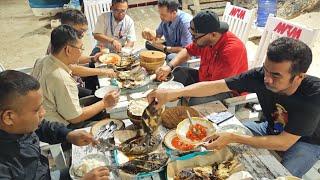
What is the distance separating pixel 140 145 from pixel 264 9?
19.6 feet

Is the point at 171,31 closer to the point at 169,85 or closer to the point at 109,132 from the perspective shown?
the point at 169,85

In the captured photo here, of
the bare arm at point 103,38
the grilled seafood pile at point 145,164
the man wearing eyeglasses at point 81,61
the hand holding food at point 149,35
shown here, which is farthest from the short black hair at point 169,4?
the grilled seafood pile at point 145,164

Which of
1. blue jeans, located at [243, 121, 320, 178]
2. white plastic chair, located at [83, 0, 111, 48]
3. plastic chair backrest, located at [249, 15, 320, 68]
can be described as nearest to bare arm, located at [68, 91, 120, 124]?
blue jeans, located at [243, 121, 320, 178]

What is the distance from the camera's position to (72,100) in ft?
Answer: 8.65

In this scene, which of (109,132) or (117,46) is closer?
(109,132)

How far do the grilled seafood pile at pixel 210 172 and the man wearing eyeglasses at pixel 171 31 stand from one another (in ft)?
7.53

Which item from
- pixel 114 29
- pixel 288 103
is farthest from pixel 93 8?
pixel 288 103

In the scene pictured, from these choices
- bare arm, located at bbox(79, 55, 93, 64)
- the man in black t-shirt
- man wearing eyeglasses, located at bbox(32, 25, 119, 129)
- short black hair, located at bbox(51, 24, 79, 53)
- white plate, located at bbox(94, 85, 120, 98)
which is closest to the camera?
the man in black t-shirt

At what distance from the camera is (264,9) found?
7.11 metres

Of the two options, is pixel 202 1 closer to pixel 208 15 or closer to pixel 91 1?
pixel 91 1

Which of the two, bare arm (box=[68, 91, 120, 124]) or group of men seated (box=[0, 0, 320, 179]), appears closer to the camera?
group of men seated (box=[0, 0, 320, 179])

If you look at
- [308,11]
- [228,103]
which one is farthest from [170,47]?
[308,11]

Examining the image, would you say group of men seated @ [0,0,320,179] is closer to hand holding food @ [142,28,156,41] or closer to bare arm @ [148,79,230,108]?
bare arm @ [148,79,230,108]

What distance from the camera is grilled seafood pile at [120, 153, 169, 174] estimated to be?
1.94 meters
